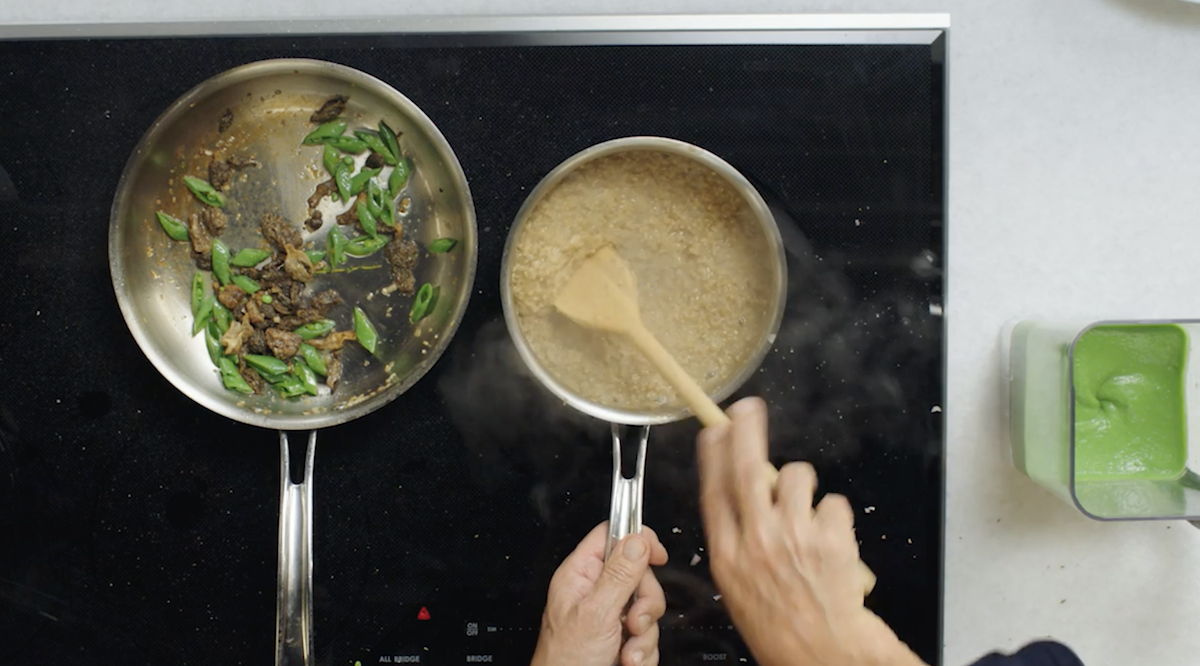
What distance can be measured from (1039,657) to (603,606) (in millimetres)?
492

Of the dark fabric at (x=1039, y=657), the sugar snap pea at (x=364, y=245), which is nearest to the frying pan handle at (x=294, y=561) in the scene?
the sugar snap pea at (x=364, y=245)

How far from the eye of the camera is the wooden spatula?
893 millimetres

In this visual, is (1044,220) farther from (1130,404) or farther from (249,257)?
(249,257)

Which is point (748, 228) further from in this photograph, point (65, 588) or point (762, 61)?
point (65, 588)

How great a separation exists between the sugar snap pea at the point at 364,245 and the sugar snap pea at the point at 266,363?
148mm

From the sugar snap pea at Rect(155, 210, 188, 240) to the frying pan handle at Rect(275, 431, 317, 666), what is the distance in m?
0.26

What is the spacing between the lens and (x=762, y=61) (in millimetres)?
953

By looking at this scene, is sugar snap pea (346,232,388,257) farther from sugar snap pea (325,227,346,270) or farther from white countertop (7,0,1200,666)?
white countertop (7,0,1200,666)

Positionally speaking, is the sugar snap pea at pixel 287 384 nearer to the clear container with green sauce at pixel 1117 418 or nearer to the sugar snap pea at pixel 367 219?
the sugar snap pea at pixel 367 219

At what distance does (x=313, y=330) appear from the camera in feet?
3.09

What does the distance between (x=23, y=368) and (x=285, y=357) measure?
325 millimetres

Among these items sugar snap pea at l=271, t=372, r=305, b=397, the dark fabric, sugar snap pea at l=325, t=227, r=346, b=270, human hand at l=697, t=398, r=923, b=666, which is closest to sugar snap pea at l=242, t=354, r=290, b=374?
sugar snap pea at l=271, t=372, r=305, b=397

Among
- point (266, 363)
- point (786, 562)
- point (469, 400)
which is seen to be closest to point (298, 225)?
point (266, 363)

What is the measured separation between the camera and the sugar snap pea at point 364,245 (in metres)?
0.94
